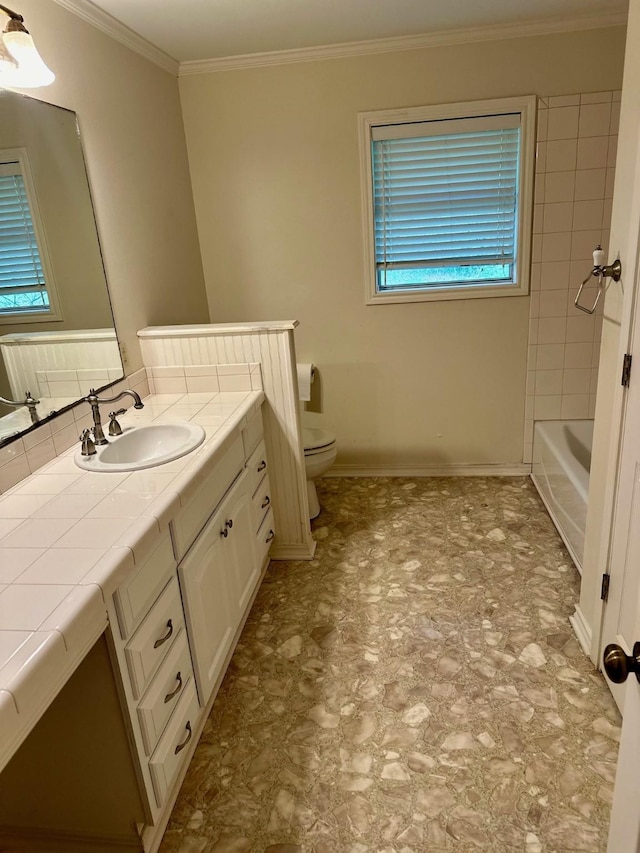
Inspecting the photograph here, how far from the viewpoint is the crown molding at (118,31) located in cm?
208

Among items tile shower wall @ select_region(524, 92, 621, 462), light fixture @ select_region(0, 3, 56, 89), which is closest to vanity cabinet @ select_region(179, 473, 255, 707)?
light fixture @ select_region(0, 3, 56, 89)

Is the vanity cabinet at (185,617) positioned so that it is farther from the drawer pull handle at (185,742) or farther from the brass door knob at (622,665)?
the brass door knob at (622,665)

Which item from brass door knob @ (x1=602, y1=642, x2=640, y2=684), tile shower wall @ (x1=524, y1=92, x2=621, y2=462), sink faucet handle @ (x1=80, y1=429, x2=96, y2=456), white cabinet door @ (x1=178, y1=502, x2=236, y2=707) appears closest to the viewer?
brass door knob @ (x1=602, y1=642, x2=640, y2=684)

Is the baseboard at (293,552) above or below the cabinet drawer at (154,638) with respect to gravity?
below

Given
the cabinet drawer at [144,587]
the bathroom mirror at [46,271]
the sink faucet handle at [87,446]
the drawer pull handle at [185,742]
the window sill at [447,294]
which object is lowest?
the drawer pull handle at [185,742]

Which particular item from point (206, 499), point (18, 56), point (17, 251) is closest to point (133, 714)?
point (206, 499)

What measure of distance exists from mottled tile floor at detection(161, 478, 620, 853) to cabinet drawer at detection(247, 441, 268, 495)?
1.71ft

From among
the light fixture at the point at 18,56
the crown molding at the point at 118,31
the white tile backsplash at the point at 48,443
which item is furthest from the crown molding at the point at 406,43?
the white tile backsplash at the point at 48,443

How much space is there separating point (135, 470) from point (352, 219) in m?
2.05

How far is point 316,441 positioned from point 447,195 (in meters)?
1.50

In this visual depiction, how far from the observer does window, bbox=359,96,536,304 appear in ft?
9.69

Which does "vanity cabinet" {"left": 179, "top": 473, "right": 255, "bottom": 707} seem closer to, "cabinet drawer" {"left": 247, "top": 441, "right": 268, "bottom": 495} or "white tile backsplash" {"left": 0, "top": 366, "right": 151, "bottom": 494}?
"cabinet drawer" {"left": 247, "top": 441, "right": 268, "bottom": 495}

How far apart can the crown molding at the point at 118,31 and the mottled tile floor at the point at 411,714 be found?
2.36 metres

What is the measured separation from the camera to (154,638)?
143cm
